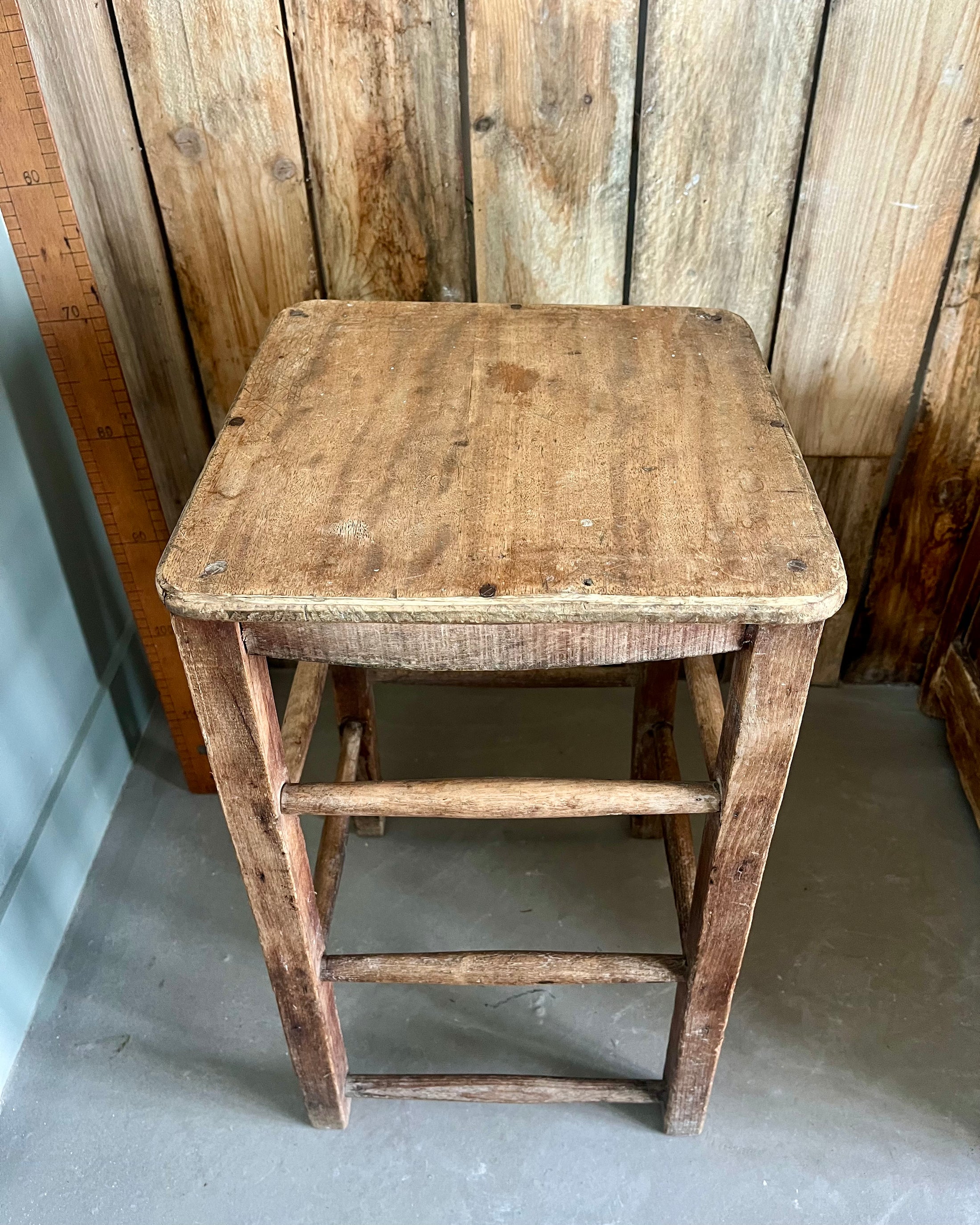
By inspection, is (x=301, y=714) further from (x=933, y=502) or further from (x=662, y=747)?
(x=933, y=502)

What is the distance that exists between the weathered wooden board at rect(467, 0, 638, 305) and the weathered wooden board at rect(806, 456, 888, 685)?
0.44 meters

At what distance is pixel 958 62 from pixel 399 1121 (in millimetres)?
1478

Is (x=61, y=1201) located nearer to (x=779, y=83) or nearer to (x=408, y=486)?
(x=408, y=486)

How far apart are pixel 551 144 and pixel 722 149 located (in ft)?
0.72

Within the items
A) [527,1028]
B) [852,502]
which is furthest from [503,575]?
[852,502]

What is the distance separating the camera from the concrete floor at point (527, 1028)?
1.17 metres

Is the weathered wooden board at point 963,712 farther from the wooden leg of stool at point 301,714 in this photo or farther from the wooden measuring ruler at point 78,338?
the wooden measuring ruler at point 78,338

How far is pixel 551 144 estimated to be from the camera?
4.07 ft

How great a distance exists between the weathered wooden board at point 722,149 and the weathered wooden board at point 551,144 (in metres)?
0.03

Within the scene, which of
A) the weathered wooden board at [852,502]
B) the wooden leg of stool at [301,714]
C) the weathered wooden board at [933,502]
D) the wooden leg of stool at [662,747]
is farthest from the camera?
the weathered wooden board at [852,502]

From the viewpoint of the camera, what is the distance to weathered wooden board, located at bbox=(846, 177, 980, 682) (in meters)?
1.36

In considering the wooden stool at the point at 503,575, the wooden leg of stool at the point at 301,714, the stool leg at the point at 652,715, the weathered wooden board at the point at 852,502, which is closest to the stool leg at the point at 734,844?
the wooden stool at the point at 503,575

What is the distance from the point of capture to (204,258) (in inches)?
52.7

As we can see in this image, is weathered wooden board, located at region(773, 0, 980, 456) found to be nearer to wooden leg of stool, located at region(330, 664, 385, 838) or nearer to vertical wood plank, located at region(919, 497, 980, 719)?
vertical wood plank, located at region(919, 497, 980, 719)
